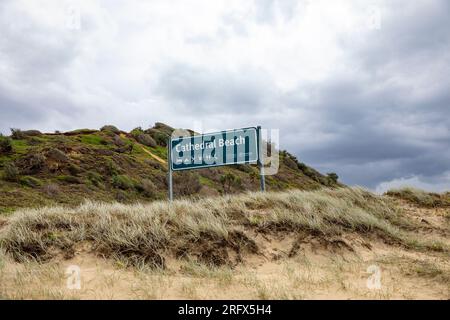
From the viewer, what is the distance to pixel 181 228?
8.43 meters

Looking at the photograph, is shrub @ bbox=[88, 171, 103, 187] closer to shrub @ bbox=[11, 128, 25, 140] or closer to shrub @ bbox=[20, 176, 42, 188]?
shrub @ bbox=[20, 176, 42, 188]

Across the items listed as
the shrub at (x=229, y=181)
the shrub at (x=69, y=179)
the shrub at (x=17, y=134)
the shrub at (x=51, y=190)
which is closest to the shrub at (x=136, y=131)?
the shrub at (x=17, y=134)

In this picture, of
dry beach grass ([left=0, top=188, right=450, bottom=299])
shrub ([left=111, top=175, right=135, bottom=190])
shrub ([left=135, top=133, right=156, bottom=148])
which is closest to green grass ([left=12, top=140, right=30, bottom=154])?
shrub ([left=111, top=175, right=135, bottom=190])

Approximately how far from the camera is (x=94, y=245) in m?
7.77

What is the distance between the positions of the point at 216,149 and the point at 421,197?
7.45m

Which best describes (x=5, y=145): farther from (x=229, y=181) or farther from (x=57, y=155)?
(x=229, y=181)

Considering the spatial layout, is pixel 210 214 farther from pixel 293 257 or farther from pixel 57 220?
pixel 57 220

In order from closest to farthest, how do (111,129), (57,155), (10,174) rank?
(10,174) < (57,155) < (111,129)

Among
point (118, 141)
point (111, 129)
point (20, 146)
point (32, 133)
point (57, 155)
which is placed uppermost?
point (111, 129)

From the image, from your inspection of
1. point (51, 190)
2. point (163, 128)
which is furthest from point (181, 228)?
point (163, 128)

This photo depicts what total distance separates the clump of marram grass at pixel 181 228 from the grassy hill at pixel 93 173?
25.5ft

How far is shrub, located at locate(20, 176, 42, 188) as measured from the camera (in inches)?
873

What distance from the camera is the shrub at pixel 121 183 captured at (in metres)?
26.3
